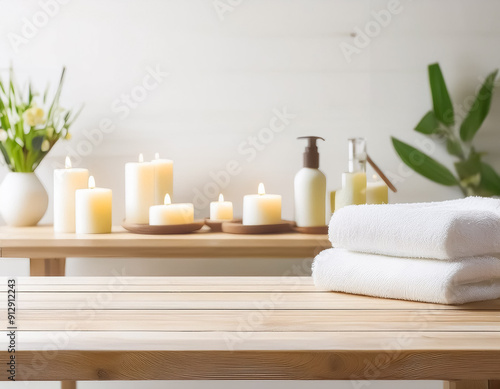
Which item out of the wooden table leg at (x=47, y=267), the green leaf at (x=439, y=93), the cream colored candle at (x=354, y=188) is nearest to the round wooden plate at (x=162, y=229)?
the wooden table leg at (x=47, y=267)

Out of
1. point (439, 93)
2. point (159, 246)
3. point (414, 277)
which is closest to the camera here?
point (414, 277)

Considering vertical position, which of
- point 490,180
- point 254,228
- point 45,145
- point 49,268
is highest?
point 45,145

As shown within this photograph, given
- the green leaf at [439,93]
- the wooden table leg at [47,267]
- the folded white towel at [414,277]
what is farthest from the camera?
the green leaf at [439,93]

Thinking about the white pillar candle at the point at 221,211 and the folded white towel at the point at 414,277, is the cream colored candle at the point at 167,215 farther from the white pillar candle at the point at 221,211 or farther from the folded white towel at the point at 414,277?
the folded white towel at the point at 414,277

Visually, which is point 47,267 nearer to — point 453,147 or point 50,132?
point 50,132

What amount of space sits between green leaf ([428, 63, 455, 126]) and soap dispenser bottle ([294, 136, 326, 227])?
43 centimetres

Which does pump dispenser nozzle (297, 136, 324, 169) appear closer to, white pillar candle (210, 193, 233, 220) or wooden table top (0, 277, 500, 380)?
white pillar candle (210, 193, 233, 220)

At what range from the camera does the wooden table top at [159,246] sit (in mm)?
1331

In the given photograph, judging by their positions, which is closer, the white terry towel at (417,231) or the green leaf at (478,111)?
the white terry towel at (417,231)

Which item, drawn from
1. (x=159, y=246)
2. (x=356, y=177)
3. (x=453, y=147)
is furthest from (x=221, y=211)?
(x=453, y=147)

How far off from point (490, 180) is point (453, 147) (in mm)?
131

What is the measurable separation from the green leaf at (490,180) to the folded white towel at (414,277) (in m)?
0.98

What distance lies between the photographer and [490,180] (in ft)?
5.50

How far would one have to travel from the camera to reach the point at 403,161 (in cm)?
168
